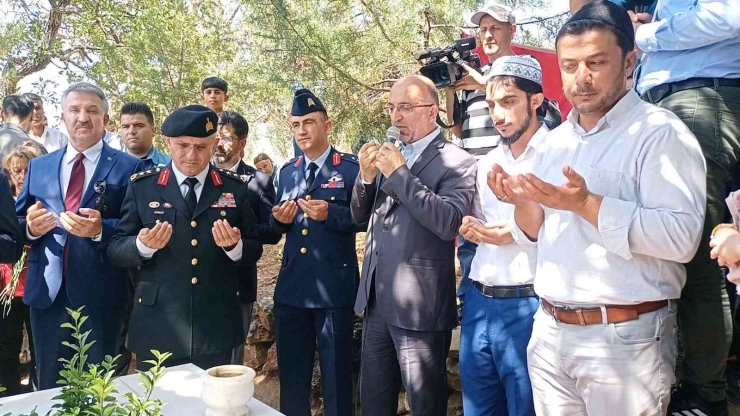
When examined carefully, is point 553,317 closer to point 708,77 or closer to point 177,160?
point 708,77

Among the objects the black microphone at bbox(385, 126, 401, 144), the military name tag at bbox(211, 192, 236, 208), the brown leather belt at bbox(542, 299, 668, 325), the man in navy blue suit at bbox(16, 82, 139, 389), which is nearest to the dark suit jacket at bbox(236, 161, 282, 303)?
the military name tag at bbox(211, 192, 236, 208)

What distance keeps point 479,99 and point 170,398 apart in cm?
232

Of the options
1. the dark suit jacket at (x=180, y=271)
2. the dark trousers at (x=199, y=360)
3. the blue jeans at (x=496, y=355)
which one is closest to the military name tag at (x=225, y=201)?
the dark suit jacket at (x=180, y=271)

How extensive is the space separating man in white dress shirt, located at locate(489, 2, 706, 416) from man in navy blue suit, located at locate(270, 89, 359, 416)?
5.08ft

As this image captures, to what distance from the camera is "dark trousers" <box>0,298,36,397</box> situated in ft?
12.3

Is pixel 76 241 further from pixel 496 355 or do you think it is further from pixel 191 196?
pixel 496 355

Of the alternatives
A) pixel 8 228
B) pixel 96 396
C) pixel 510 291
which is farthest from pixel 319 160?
pixel 96 396

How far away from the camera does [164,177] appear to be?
10.2 feet

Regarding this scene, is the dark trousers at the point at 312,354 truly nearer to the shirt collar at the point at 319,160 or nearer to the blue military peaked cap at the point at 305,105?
the shirt collar at the point at 319,160

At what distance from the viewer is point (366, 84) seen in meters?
4.82

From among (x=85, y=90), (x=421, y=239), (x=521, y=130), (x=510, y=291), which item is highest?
(x=85, y=90)

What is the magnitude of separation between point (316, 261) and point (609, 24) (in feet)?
6.70

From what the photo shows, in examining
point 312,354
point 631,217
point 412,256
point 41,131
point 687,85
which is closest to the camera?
point 631,217

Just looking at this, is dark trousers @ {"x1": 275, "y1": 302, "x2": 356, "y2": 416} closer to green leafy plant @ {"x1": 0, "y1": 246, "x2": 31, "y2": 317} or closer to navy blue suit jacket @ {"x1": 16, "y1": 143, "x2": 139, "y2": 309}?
navy blue suit jacket @ {"x1": 16, "y1": 143, "x2": 139, "y2": 309}
